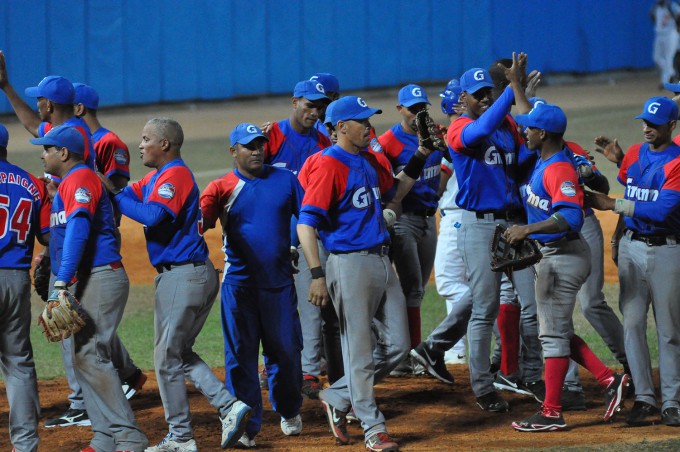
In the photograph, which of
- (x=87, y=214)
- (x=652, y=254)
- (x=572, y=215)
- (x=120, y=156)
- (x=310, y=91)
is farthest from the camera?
(x=310, y=91)

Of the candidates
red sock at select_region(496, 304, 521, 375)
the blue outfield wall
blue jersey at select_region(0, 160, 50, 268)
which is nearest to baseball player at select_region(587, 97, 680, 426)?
red sock at select_region(496, 304, 521, 375)

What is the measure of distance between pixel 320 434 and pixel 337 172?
62.4 inches

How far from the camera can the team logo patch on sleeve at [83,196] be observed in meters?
5.57

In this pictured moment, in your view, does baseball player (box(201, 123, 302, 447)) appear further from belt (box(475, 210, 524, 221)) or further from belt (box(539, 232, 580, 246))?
belt (box(539, 232, 580, 246))

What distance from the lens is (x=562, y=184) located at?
239 inches

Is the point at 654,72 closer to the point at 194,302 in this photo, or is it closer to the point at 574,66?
the point at 574,66

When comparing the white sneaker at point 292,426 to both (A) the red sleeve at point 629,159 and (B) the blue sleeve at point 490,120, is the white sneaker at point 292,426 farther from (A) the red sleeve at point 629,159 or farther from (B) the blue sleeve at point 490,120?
(A) the red sleeve at point 629,159

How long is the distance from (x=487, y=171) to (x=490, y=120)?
416 mm

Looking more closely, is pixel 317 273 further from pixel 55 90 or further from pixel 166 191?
pixel 55 90

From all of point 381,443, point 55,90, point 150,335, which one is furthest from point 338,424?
point 150,335

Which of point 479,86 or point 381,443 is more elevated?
point 479,86

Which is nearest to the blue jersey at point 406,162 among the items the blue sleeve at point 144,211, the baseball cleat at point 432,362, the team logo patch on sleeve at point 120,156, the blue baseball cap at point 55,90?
the baseball cleat at point 432,362

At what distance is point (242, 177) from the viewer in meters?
6.19

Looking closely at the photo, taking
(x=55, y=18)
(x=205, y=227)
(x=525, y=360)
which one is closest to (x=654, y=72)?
(x=55, y=18)
